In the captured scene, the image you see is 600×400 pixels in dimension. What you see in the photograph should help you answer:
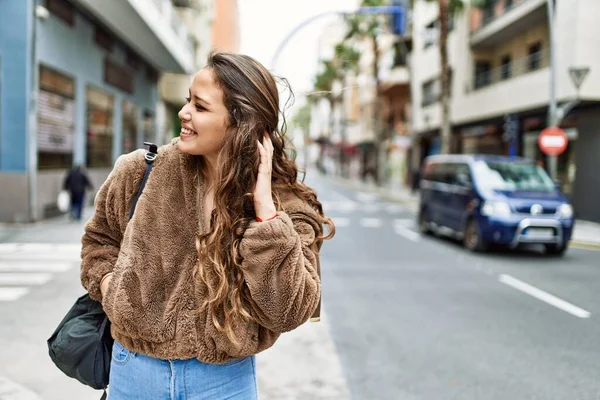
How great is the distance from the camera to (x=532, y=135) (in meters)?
22.8

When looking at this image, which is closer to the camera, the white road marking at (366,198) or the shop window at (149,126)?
the shop window at (149,126)

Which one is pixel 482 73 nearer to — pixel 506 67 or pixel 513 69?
pixel 506 67

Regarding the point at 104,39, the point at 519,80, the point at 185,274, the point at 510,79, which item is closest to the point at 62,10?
the point at 104,39

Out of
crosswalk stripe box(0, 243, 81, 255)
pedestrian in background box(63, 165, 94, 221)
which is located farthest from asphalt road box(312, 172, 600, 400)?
pedestrian in background box(63, 165, 94, 221)

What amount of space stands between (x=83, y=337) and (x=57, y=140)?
15.3 meters

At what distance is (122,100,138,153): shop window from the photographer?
77.9 ft

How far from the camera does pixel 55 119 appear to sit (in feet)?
51.2

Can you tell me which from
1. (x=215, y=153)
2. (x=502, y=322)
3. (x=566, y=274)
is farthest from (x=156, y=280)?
(x=566, y=274)

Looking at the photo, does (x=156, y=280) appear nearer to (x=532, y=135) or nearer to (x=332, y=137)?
(x=532, y=135)

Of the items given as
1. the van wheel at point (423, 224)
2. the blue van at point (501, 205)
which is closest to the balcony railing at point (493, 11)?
the van wheel at point (423, 224)

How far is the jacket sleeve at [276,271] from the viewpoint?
1447 millimetres

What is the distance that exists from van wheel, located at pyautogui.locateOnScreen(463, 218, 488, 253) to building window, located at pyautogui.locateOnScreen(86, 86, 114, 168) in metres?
12.0

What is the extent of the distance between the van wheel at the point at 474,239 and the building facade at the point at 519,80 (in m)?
5.59

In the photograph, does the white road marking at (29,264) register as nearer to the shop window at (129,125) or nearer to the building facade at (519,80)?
the building facade at (519,80)
